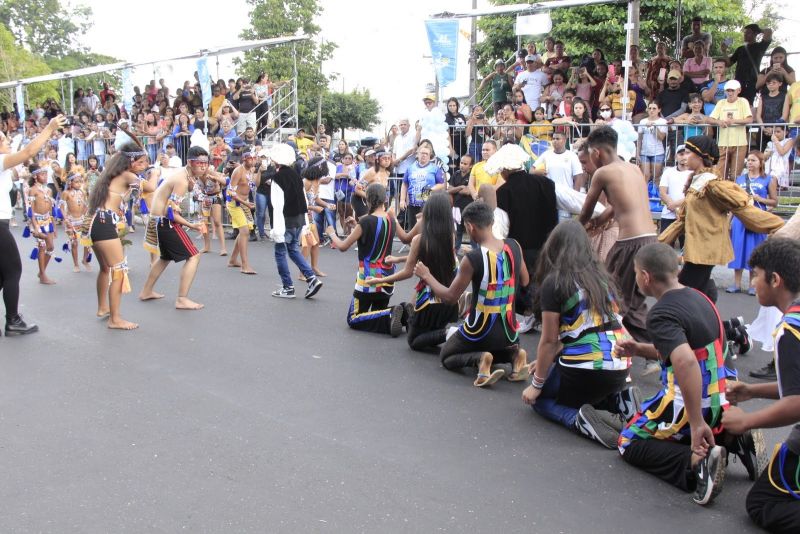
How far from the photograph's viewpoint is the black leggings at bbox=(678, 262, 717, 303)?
6.07 m

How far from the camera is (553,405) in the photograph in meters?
4.98

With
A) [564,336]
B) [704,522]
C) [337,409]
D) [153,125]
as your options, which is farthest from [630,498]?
[153,125]

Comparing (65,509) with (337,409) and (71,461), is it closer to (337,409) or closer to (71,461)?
(71,461)

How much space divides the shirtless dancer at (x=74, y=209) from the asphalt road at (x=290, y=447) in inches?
169

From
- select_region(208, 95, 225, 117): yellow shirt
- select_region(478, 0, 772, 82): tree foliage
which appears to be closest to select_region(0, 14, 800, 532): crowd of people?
select_region(208, 95, 225, 117): yellow shirt

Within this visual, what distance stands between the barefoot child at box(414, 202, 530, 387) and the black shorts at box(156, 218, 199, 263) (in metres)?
3.69

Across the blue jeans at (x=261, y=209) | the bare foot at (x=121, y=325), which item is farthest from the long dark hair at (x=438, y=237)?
the blue jeans at (x=261, y=209)

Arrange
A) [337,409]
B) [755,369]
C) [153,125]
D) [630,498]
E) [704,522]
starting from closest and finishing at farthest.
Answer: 1. [704,522]
2. [630,498]
3. [337,409]
4. [755,369]
5. [153,125]

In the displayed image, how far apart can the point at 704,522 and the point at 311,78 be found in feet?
144

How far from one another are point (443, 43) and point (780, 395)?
11.8 meters

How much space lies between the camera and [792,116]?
11016 mm

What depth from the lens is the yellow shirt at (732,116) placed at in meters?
10.9

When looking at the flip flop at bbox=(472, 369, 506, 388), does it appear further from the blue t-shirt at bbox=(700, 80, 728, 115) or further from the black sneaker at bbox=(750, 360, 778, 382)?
the blue t-shirt at bbox=(700, 80, 728, 115)

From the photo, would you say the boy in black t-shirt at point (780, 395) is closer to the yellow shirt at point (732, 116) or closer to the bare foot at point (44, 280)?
the yellow shirt at point (732, 116)
